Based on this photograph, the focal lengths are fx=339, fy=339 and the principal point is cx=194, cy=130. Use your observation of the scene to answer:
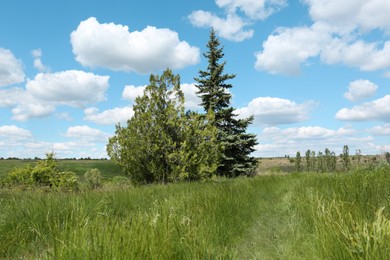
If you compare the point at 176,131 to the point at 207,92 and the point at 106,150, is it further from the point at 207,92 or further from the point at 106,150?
the point at 207,92

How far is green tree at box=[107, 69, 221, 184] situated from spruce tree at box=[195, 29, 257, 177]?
11942mm

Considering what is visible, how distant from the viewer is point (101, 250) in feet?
9.19

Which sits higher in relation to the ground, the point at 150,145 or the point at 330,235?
the point at 150,145

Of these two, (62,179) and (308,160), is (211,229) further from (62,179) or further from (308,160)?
(308,160)

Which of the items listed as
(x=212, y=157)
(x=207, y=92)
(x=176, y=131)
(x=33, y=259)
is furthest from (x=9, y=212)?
(x=207, y=92)

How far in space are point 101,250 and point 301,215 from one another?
4.30m

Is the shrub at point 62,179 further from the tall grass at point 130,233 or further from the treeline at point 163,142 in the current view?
the tall grass at point 130,233

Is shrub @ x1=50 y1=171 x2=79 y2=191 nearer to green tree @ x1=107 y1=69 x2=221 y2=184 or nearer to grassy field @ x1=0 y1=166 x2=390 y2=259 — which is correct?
green tree @ x1=107 y1=69 x2=221 y2=184

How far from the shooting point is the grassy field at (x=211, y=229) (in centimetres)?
299

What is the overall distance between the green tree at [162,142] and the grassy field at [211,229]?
23.9ft

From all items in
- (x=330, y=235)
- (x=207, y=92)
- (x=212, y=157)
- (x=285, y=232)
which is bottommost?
(x=285, y=232)

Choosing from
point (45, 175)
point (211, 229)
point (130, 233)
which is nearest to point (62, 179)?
point (45, 175)

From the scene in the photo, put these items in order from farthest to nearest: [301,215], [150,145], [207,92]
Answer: [207,92] → [150,145] → [301,215]

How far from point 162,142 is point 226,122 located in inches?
590
